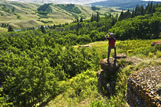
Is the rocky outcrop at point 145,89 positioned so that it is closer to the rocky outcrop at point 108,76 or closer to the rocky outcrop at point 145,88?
the rocky outcrop at point 145,88

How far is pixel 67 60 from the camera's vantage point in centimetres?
3684

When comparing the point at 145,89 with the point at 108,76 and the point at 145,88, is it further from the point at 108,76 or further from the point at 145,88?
the point at 108,76

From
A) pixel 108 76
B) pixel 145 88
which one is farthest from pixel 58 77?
pixel 145 88

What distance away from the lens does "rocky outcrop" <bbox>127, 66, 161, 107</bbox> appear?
807 cm

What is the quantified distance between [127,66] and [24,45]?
199 ft

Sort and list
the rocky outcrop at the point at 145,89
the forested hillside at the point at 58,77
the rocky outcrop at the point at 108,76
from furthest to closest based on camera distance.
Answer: the rocky outcrop at the point at 108,76, the forested hillside at the point at 58,77, the rocky outcrop at the point at 145,89

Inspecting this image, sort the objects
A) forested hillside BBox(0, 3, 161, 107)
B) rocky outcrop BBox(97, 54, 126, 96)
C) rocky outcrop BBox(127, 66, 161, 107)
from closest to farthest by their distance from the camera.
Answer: rocky outcrop BBox(127, 66, 161, 107) → forested hillside BBox(0, 3, 161, 107) → rocky outcrop BBox(97, 54, 126, 96)

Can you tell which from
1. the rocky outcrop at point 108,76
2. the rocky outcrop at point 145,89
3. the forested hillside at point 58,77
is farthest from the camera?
the rocky outcrop at point 108,76

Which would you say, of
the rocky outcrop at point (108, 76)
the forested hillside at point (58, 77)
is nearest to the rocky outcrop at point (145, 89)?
the forested hillside at point (58, 77)

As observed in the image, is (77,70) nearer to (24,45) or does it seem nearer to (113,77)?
(113,77)

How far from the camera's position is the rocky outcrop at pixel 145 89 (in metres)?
8.07

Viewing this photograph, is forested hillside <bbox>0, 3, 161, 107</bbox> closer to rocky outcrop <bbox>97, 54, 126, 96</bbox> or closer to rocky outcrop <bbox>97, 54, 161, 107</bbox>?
rocky outcrop <bbox>97, 54, 126, 96</bbox>

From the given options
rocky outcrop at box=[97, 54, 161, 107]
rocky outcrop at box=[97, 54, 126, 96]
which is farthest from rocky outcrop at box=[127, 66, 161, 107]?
rocky outcrop at box=[97, 54, 126, 96]

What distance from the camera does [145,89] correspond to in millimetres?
8773
